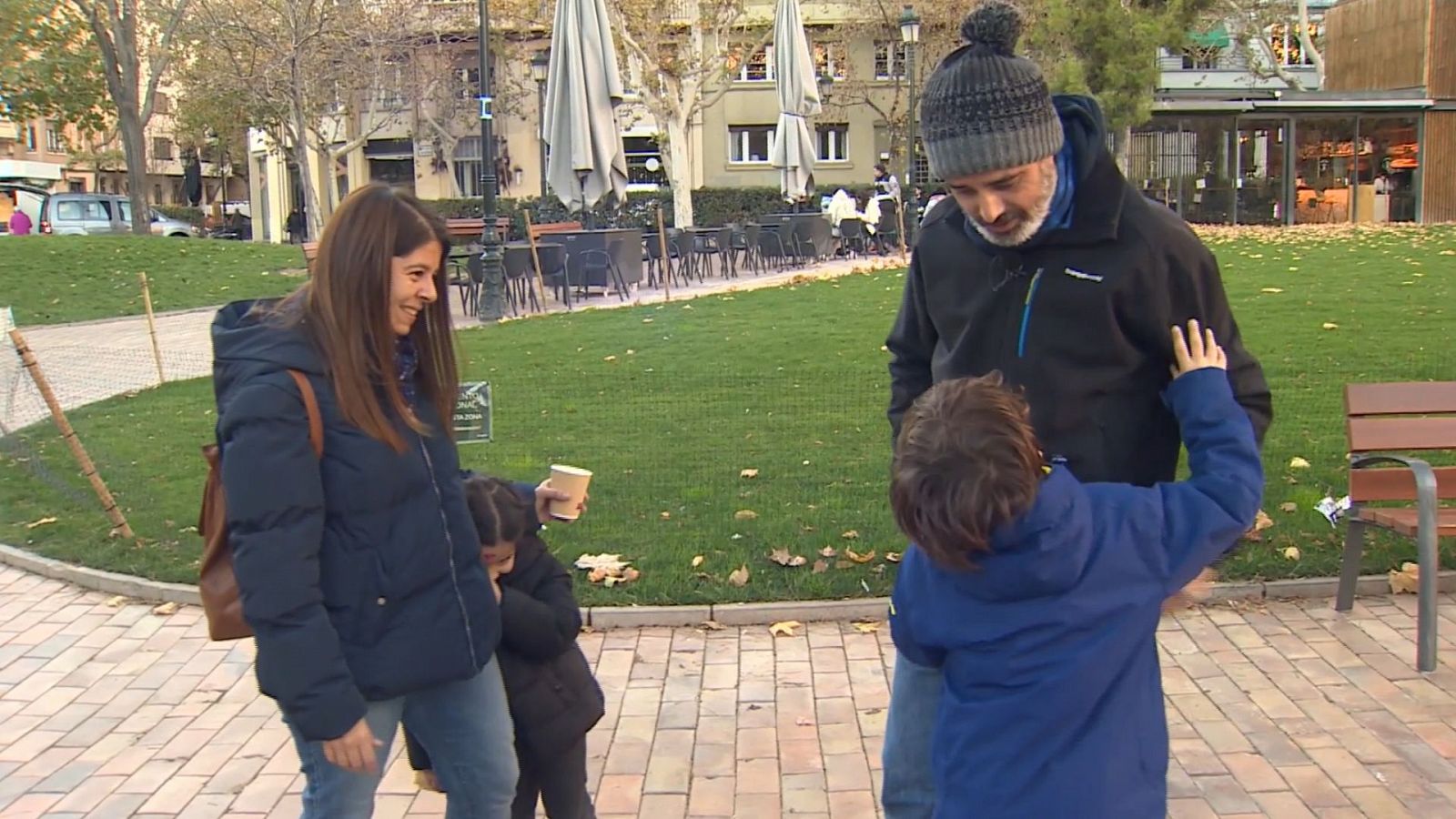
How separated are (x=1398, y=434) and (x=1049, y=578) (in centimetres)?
377

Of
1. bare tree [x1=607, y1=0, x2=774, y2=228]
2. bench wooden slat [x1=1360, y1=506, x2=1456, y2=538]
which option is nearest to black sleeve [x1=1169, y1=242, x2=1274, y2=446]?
bench wooden slat [x1=1360, y1=506, x2=1456, y2=538]

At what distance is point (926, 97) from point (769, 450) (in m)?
5.60

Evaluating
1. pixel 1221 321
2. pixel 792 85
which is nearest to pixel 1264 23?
pixel 792 85

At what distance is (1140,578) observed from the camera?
2.17 m

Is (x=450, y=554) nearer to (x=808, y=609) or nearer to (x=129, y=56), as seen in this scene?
(x=808, y=609)

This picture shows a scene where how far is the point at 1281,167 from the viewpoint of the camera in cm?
3177

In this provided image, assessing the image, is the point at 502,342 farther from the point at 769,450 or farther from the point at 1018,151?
the point at 1018,151

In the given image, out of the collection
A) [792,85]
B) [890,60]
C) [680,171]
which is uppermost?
[890,60]

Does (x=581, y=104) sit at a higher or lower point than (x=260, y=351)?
higher

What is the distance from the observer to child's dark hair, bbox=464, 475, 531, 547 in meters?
2.84

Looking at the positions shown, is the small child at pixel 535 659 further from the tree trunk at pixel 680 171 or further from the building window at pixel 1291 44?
the building window at pixel 1291 44

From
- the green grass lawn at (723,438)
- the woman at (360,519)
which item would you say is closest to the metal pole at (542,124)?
the green grass lawn at (723,438)

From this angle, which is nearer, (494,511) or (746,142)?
(494,511)

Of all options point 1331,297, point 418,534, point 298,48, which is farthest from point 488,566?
point 298,48
